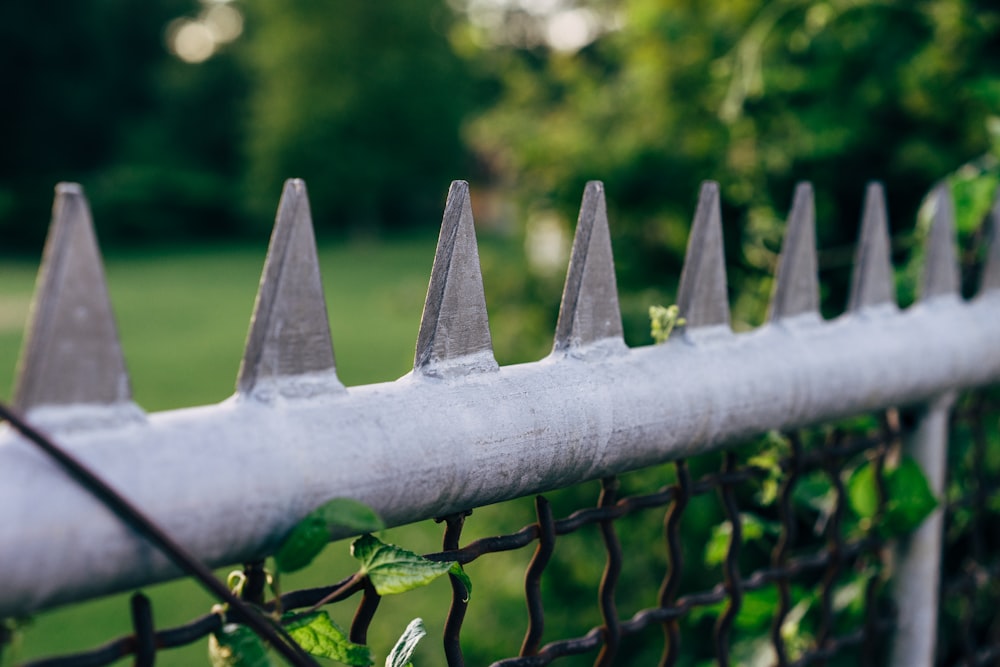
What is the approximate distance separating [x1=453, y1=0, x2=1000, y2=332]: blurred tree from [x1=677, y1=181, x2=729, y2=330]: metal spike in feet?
4.56

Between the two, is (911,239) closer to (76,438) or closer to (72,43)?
(76,438)

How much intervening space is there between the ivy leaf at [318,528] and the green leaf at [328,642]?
4.1 inches

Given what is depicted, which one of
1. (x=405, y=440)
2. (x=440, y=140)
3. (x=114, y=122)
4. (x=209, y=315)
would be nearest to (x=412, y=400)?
(x=405, y=440)

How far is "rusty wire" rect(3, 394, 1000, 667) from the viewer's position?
91cm

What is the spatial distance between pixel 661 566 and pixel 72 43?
35406mm

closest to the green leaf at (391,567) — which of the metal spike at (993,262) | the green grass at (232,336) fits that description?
the green grass at (232,336)

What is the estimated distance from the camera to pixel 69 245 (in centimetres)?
71

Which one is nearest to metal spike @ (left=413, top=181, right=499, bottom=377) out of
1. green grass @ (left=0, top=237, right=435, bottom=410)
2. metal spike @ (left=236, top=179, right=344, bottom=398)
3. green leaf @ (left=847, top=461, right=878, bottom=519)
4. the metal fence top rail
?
the metal fence top rail

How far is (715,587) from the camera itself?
148cm

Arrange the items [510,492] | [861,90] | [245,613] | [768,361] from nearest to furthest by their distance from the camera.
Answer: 1. [245,613]
2. [510,492]
3. [768,361]
4. [861,90]

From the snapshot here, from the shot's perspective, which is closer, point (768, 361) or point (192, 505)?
point (192, 505)

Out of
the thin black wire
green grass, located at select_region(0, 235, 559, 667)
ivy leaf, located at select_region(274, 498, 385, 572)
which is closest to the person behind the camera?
the thin black wire

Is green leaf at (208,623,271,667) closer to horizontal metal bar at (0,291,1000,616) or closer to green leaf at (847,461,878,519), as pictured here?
horizontal metal bar at (0,291,1000,616)

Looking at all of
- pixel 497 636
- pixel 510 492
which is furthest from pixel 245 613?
pixel 497 636
